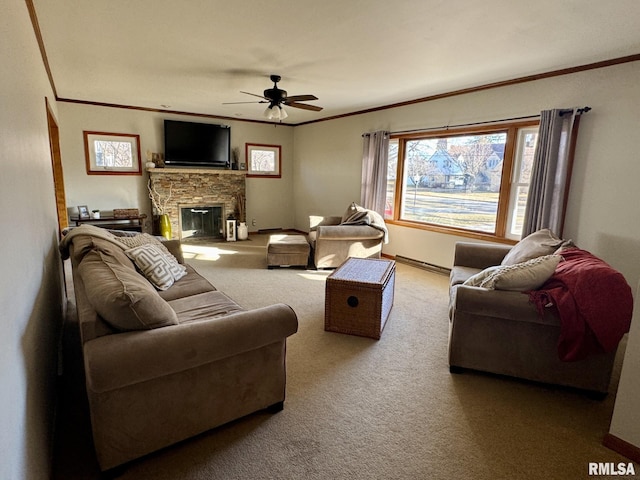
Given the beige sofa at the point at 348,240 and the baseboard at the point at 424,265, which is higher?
the beige sofa at the point at 348,240

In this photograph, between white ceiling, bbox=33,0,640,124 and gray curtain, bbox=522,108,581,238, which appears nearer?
white ceiling, bbox=33,0,640,124

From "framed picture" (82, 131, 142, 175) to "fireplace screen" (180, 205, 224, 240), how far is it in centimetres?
110

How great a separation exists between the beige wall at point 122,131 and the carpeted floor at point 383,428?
3800 millimetres

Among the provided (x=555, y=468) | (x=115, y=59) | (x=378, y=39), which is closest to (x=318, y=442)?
(x=555, y=468)

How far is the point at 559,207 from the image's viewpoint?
3.57 meters

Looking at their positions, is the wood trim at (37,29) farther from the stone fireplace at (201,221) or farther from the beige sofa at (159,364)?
the stone fireplace at (201,221)

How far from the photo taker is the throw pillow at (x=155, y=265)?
2682mm

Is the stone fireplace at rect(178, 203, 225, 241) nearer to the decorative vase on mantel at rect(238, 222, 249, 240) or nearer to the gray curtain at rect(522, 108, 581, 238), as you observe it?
the decorative vase on mantel at rect(238, 222, 249, 240)

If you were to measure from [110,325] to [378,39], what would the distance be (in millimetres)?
2739

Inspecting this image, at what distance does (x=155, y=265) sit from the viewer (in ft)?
9.04

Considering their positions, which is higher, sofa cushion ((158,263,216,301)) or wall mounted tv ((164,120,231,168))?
wall mounted tv ((164,120,231,168))

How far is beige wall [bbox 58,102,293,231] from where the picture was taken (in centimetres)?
558

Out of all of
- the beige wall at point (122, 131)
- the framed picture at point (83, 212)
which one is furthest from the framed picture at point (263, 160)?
the framed picture at point (83, 212)

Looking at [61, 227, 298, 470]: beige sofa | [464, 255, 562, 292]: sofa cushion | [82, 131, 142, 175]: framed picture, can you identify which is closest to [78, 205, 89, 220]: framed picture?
[82, 131, 142, 175]: framed picture
